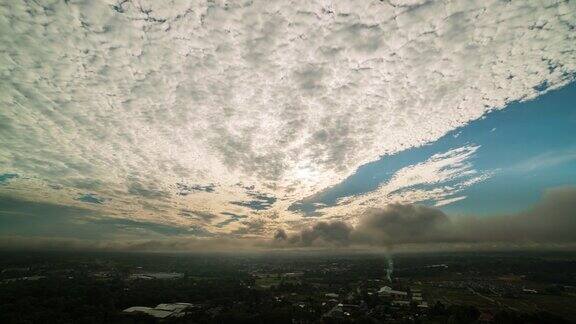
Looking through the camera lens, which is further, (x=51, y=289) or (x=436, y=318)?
(x=51, y=289)

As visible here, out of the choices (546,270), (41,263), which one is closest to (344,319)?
(546,270)

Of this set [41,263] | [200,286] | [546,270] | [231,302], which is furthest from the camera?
[41,263]

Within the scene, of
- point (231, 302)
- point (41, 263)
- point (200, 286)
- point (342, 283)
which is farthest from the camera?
point (41, 263)

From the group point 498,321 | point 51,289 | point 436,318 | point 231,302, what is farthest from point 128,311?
point 498,321

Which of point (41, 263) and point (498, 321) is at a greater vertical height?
point (41, 263)

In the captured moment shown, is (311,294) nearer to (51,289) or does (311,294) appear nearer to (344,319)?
(344,319)

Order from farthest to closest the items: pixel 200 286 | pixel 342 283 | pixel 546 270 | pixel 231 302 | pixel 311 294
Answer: pixel 546 270 → pixel 342 283 → pixel 200 286 → pixel 311 294 → pixel 231 302

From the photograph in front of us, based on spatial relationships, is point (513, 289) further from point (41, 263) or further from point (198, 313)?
point (41, 263)

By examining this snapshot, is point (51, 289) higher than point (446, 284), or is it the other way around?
point (51, 289)

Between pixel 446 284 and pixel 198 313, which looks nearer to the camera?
pixel 198 313
